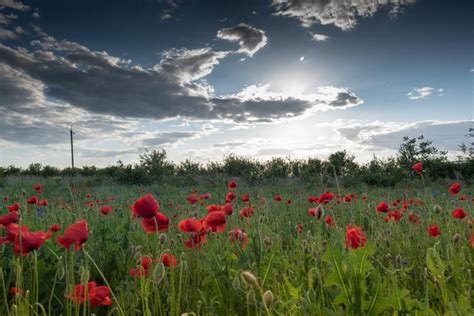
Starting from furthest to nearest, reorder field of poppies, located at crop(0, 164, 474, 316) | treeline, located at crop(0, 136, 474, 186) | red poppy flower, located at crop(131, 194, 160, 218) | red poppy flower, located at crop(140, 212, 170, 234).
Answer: treeline, located at crop(0, 136, 474, 186) → red poppy flower, located at crop(140, 212, 170, 234) → red poppy flower, located at crop(131, 194, 160, 218) → field of poppies, located at crop(0, 164, 474, 316)

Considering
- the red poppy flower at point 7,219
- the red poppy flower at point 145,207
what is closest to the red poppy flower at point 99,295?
the red poppy flower at point 145,207

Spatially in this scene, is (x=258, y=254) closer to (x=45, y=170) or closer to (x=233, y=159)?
(x=233, y=159)

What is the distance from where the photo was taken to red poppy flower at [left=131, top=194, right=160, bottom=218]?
1.93 meters

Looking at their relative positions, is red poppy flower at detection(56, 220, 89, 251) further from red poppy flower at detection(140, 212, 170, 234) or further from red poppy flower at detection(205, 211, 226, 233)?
red poppy flower at detection(205, 211, 226, 233)

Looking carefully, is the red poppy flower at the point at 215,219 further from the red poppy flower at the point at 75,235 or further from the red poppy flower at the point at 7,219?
the red poppy flower at the point at 7,219

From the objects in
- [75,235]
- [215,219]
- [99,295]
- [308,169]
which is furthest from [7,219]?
[308,169]

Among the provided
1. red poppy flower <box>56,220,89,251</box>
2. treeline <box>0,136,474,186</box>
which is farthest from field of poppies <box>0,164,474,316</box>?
treeline <box>0,136,474,186</box>

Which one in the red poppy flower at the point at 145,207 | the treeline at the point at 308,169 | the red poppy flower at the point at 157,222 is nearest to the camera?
the red poppy flower at the point at 145,207

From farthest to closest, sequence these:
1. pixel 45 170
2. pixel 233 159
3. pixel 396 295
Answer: pixel 45 170 < pixel 233 159 < pixel 396 295

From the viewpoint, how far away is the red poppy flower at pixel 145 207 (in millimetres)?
1931

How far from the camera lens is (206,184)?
14.7 m

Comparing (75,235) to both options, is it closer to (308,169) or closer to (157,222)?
(157,222)

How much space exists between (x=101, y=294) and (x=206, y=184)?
13.0 metres

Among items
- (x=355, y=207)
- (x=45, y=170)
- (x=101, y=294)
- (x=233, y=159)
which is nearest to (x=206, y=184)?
(x=233, y=159)
